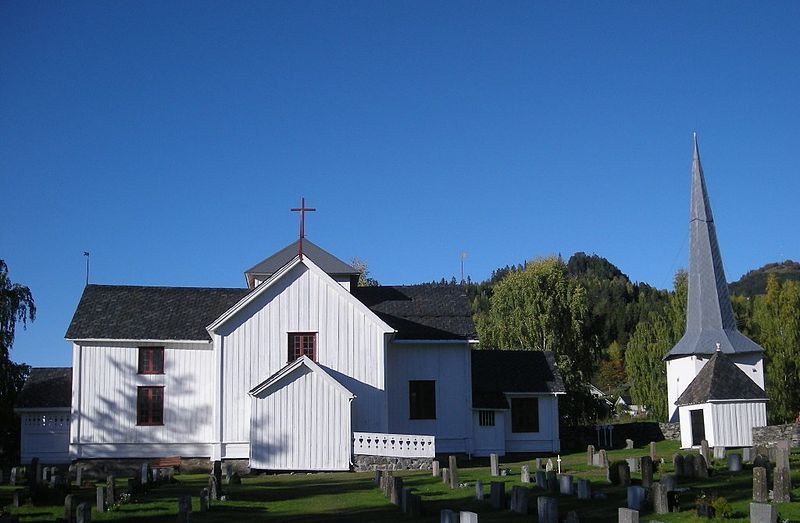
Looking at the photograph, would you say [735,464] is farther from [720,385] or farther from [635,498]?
[720,385]

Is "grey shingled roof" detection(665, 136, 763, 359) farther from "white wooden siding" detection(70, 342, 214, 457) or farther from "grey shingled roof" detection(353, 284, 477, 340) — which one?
"white wooden siding" detection(70, 342, 214, 457)

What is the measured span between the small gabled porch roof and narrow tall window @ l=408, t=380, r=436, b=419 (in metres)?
4.84

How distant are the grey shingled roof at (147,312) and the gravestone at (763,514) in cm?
2888

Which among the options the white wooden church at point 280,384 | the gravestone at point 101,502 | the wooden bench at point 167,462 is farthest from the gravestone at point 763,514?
the wooden bench at point 167,462

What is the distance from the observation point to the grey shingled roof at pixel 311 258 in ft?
148

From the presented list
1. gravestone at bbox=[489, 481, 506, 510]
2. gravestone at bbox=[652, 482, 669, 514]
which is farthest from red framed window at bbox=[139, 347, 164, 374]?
gravestone at bbox=[652, 482, 669, 514]

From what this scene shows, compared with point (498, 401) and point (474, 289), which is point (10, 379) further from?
point (474, 289)

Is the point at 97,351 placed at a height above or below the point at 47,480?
above

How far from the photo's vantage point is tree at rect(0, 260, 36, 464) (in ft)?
140

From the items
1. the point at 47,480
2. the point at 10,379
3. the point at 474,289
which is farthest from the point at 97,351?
the point at 474,289

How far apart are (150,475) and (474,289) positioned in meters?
105

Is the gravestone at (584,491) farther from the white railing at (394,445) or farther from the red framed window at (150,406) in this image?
the red framed window at (150,406)

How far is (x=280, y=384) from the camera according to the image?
38.0 m

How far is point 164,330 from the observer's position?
137 ft
